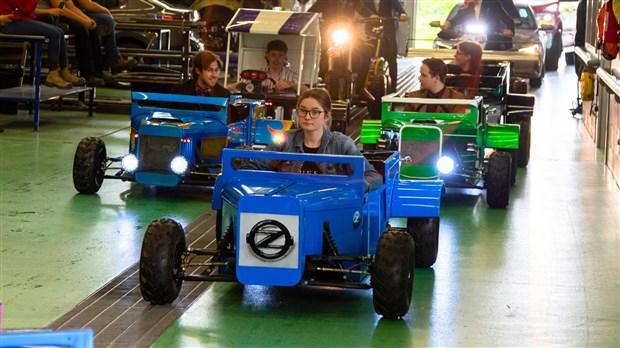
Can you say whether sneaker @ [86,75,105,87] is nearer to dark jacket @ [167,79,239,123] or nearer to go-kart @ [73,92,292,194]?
dark jacket @ [167,79,239,123]

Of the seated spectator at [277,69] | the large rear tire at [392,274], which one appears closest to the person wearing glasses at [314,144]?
the large rear tire at [392,274]

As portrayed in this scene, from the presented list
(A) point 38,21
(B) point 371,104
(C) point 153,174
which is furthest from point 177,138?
(B) point 371,104

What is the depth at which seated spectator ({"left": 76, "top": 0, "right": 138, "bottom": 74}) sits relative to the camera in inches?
665

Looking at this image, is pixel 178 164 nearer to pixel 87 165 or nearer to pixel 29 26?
pixel 87 165

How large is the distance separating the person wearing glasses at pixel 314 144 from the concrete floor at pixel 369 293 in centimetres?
76

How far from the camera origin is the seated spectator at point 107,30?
16891 millimetres

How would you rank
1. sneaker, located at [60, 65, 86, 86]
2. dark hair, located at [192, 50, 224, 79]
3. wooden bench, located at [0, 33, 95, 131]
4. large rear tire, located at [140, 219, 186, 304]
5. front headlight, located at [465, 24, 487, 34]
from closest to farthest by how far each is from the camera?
large rear tire, located at [140, 219, 186, 304], dark hair, located at [192, 50, 224, 79], wooden bench, located at [0, 33, 95, 131], sneaker, located at [60, 65, 86, 86], front headlight, located at [465, 24, 487, 34]

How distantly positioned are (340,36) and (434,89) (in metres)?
5.90

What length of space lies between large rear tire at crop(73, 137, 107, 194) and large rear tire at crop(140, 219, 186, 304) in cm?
399

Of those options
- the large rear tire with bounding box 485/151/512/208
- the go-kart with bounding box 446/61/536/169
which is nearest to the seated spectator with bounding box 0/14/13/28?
the go-kart with bounding box 446/61/536/169

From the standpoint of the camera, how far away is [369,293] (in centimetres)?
768

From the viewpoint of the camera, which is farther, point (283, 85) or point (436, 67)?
point (283, 85)

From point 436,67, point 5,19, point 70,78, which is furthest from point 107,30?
point 436,67

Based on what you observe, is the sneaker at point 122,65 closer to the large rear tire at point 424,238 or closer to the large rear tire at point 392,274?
the large rear tire at point 424,238
